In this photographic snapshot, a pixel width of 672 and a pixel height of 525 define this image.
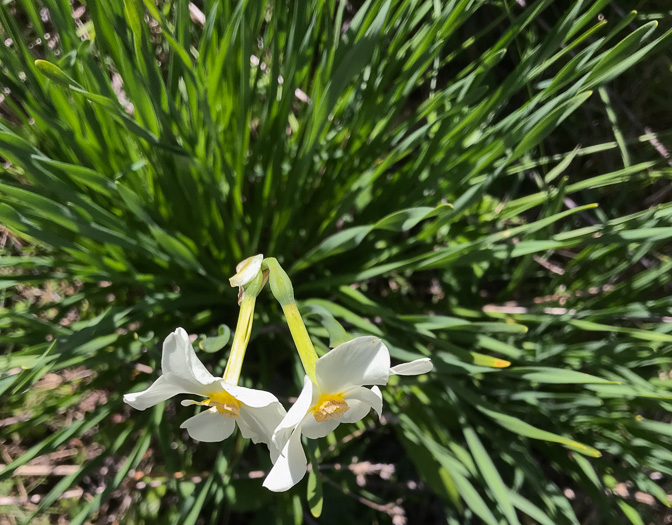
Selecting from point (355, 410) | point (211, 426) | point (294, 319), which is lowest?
point (211, 426)

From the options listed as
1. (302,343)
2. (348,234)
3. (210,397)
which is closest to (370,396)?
(302,343)

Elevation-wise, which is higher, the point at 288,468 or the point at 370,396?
the point at 370,396

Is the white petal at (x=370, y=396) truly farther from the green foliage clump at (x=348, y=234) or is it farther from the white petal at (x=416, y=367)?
the green foliage clump at (x=348, y=234)

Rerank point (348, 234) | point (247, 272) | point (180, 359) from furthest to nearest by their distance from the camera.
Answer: point (348, 234)
point (247, 272)
point (180, 359)

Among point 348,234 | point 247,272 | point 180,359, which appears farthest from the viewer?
point 348,234

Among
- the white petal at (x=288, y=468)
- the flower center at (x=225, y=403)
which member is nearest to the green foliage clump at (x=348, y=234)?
the flower center at (x=225, y=403)

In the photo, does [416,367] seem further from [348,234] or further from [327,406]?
[348,234]

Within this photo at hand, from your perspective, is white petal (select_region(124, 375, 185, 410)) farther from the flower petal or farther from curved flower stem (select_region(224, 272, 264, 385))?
the flower petal

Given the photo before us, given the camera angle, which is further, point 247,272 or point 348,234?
point 348,234
